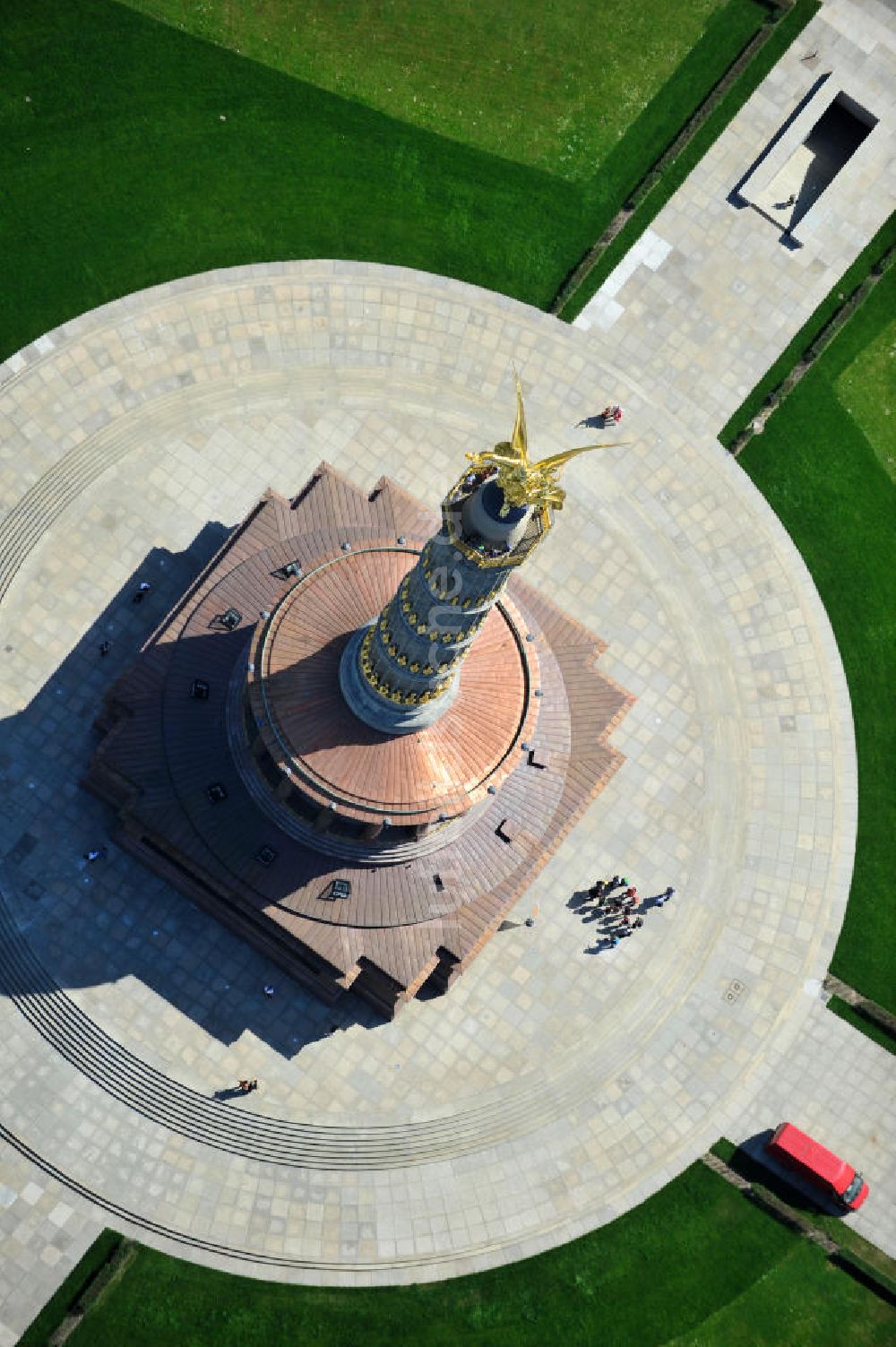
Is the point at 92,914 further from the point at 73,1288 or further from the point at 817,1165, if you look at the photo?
the point at 817,1165

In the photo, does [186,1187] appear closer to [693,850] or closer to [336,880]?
[336,880]


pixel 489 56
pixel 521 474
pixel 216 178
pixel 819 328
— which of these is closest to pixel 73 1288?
pixel 521 474

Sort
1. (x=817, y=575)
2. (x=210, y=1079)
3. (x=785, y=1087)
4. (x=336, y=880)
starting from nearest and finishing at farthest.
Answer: (x=336, y=880)
(x=210, y=1079)
(x=785, y=1087)
(x=817, y=575)

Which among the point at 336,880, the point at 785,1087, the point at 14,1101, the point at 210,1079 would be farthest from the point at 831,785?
the point at 14,1101

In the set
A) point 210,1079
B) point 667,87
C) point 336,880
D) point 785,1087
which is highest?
point 667,87

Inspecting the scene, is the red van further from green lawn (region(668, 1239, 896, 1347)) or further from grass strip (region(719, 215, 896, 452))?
grass strip (region(719, 215, 896, 452))

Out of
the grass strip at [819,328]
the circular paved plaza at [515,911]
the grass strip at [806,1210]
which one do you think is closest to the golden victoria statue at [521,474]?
the circular paved plaza at [515,911]

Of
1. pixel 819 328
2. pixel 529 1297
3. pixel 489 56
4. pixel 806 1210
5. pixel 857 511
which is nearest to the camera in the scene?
pixel 529 1297
